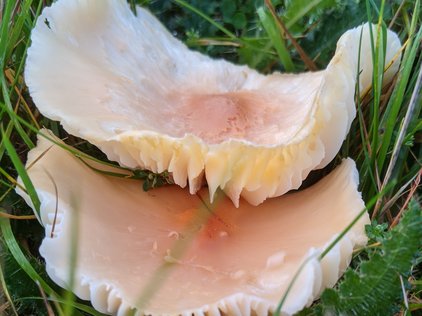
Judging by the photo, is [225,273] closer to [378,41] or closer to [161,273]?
[161,273]

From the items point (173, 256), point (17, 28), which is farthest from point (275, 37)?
point (173, 256)

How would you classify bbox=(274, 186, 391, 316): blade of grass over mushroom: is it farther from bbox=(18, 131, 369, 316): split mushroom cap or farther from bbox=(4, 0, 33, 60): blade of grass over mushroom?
bbox=(4, 0, 33, 60): blade of grass over mushroom

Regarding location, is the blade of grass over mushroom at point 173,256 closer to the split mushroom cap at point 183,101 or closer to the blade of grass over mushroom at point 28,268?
the split mushroom cap at point 183,101

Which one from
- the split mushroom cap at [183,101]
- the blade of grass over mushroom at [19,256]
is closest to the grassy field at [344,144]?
the blade of grass over mushroom at [19,256]

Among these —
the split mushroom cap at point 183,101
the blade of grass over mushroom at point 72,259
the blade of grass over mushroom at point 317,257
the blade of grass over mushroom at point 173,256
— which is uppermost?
the split mushroom cap at point 183,101

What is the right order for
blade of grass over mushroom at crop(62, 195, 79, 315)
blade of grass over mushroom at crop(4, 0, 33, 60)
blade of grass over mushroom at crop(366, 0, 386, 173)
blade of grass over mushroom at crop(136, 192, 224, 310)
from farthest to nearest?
blade of grass over mushroom at crop(4, 0, 33, 60), blade of grass over mushroom at crop(366, 0, 386, 173), blade of grass over mushroom at crop(136, 192, 224, 310), blade of grass over mushroom at crop(62, 195, 79, 315)

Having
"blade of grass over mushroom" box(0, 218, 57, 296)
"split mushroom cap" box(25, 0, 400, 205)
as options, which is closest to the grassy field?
"blade of grass over mushroom" box(0, 218, 57, 296)

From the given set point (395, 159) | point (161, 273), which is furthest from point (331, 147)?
point (161, 273)
